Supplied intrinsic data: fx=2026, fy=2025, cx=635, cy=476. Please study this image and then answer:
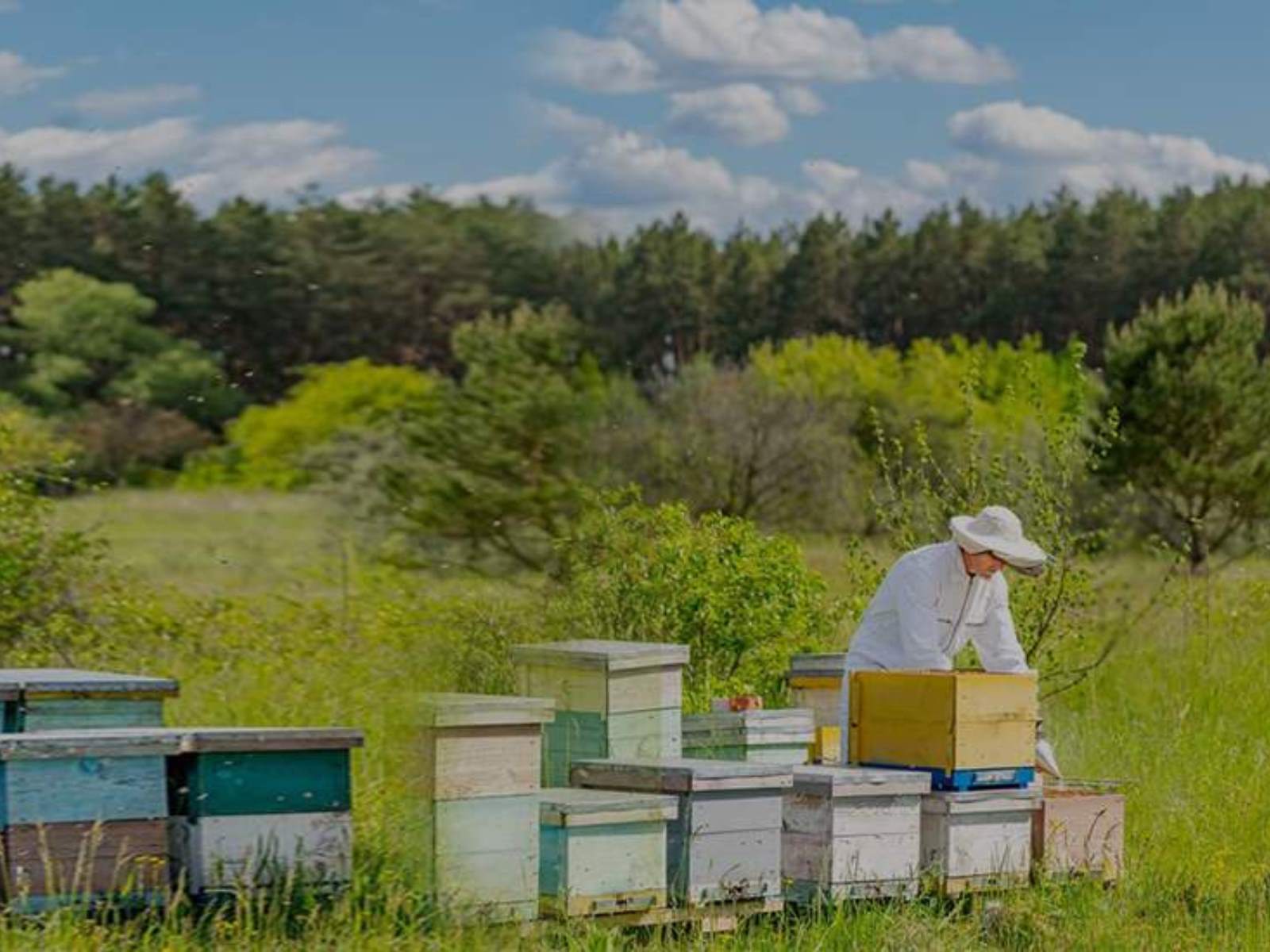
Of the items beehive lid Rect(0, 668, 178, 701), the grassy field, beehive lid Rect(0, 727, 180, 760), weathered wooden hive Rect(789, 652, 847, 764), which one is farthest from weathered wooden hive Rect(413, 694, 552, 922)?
weathered wooden hive Rect(789, 652, 847, 764)

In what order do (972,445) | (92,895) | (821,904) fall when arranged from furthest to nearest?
(972,445)
(821,904)
(92,895)

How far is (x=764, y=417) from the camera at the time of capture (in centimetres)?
2633

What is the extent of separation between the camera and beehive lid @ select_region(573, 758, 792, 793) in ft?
18.3

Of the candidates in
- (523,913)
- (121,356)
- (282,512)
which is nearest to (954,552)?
(523,913)

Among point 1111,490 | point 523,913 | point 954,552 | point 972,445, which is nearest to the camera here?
point 523,913

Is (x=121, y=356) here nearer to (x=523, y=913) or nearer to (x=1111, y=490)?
(x=1111, y=490)

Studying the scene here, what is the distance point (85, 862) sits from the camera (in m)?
4.97

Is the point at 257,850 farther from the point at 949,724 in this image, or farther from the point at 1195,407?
the point at 1195,407

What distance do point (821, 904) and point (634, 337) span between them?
3401cm

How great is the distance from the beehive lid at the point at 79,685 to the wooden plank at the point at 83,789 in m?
0.97

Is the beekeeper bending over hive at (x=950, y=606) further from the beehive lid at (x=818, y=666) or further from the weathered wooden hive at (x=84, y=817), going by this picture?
the weathered wooden hive at (x=84, y=817)

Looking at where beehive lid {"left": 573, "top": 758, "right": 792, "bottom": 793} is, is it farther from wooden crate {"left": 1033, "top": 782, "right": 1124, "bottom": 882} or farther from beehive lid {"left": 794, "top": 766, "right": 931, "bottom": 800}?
wooden crate {"left": 1033, "top": 782, "right": 1124, "bottom": 882}

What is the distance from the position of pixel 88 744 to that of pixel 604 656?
1.71m

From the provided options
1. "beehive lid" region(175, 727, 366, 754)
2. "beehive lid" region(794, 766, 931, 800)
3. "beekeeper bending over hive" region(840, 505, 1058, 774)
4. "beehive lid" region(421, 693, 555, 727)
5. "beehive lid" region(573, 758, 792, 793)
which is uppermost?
"beekeeper bending over hive" region(840, 505, 1058, 774)
